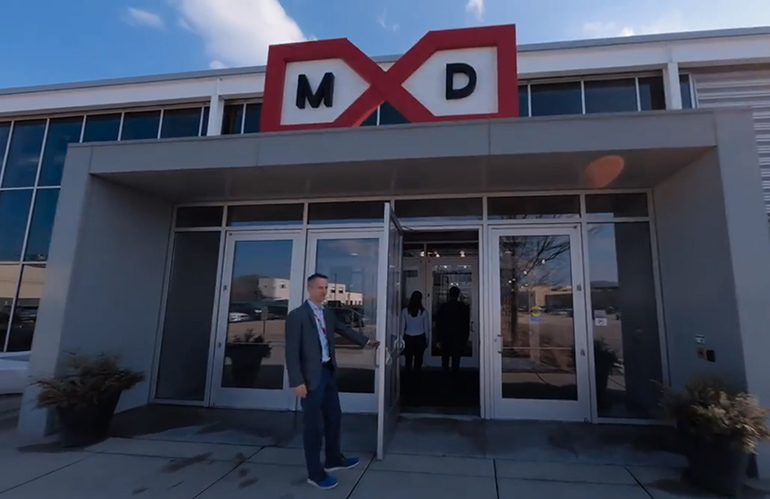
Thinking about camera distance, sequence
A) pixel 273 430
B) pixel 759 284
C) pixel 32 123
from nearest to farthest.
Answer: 1. pixel 759 284
2. pixel 273 430
3. pixel 32 123

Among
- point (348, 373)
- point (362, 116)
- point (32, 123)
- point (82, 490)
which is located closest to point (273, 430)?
point (348, 373)

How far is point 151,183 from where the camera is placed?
576 cm

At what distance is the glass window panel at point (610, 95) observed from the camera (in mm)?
7352

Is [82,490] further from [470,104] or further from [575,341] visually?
[470,104]

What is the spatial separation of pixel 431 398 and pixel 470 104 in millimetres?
4368

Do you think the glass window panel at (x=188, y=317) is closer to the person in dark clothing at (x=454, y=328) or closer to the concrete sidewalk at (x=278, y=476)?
the concrete sidewalk at (x=278, y=476)

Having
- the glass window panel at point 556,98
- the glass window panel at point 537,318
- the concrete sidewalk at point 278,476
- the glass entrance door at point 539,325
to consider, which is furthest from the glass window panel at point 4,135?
the glass window panel at point 556,98

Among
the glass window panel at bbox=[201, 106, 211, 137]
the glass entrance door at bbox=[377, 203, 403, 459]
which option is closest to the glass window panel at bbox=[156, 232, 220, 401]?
the glass window panel at bbox=[201, 106, 211, 137]

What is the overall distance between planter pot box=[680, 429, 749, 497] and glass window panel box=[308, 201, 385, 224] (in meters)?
4.41

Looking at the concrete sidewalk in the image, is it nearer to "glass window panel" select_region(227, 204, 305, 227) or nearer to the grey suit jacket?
the grey suit jacket

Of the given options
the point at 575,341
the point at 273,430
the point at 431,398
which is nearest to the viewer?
the point at 273,430

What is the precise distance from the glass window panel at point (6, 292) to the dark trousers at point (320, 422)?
8.00 metres

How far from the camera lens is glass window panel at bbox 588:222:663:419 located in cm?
539

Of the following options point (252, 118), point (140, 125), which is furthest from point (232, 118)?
point (140, 125)
